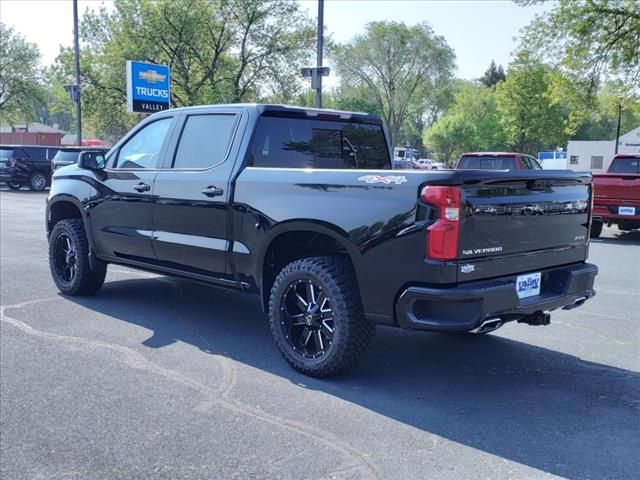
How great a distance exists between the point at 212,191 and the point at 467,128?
219 ft

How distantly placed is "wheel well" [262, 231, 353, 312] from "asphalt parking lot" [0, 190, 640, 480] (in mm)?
632

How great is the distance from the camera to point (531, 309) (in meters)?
4.26

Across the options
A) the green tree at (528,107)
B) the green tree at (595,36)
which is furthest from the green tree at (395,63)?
the green tree at (595,36)

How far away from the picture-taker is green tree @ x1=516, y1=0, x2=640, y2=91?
20.2m

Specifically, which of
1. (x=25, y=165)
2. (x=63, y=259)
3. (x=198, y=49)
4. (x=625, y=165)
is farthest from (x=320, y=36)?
(x=198, y=49)

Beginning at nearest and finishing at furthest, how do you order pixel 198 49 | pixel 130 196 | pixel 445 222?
pixel 445 222 → pixel 130 196 → pixel 198 49

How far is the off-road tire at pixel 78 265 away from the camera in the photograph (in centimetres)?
681

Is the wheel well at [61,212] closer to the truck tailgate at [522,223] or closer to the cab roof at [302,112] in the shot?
the cab roof at [302,112]

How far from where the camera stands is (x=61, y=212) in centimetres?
729

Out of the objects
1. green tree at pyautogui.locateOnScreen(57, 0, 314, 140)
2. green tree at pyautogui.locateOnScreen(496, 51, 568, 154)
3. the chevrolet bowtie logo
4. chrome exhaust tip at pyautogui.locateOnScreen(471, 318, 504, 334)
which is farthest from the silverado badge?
green tree at pyautogui.locateOnScreen(496, 51, 568, 154)

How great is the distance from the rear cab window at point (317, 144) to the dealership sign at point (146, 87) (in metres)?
16.8

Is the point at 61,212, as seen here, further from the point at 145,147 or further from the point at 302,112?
the point at 302,112

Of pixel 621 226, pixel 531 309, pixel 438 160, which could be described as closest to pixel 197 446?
pixel 531 309

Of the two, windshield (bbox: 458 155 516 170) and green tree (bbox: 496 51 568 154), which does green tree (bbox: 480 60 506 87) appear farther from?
windshield (bbox: 458 155 516 170)
